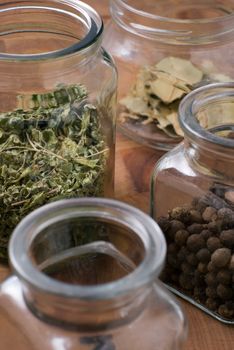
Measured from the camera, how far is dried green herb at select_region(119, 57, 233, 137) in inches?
42.7

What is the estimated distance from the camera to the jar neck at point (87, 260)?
1.83 feet

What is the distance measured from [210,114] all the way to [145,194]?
0.52 feet

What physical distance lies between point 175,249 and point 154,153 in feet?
0.89

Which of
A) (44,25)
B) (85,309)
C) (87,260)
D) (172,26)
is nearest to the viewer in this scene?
(85,309)

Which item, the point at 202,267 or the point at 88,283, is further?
the point at 202,267

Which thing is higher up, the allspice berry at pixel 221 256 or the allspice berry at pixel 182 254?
the allspice berry at pixel 221 256

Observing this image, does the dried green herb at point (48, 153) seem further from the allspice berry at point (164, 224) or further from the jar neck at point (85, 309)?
the jar neck at point (85, 309)

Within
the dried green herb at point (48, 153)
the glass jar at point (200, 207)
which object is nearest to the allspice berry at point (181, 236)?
the glass jar at point (200, 207)

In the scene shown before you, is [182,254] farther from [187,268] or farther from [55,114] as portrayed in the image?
[55,114]

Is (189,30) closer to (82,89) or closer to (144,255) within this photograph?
(82,89)

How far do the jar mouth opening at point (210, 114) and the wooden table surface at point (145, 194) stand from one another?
0.14 meters

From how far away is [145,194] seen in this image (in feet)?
3.20

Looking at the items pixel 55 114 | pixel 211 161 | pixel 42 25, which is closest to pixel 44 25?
pixel 42 25

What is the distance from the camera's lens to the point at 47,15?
0.95 meters
